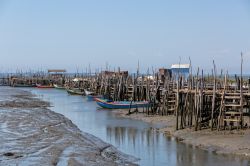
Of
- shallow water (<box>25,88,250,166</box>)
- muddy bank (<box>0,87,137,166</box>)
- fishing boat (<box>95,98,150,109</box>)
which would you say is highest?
A: fishing boat (<box>95,98,150,109</box>)

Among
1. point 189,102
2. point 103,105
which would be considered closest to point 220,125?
point 189,102

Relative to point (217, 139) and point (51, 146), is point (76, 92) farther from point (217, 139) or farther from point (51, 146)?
point (217, 139)

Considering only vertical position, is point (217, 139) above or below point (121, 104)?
below

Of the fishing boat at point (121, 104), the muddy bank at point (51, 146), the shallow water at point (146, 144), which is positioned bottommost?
the shallow water at point (146, 144)

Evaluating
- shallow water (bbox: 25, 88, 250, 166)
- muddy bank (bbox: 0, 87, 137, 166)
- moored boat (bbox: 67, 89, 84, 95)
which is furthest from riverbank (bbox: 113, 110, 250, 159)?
moored boat (bbox: 67, 89, 84, 95)

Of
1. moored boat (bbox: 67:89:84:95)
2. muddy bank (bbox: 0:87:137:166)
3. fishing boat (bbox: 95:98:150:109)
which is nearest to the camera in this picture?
muddy bank (bbox: 0:87:137:166)

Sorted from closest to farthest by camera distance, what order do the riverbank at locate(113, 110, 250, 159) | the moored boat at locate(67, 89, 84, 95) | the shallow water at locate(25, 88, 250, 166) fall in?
the shallow water at locate(25, 88, 250, 166)
the riverbank at locate(113, 110, 250, 159)
the moored boat at locate(67, 89, 84, 95)

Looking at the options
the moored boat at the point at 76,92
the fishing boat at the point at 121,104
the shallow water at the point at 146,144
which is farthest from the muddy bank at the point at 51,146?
the moored boat at the point at 76,92

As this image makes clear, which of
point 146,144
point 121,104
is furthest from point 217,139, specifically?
point 121,104

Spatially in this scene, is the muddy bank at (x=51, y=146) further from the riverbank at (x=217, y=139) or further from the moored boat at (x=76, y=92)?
the moored boat at (x=76, y=92)

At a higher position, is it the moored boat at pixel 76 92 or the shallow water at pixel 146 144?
the moored boat at pixel 76 92

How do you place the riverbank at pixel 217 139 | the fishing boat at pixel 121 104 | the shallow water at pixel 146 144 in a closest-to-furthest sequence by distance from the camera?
the shallow water at pixel 146 144 < the riverbank at pixel 217 139 < the fishing boat at pixel 121 104

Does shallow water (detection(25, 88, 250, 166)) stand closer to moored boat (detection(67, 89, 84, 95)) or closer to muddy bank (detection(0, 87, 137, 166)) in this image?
muddy bank (detection(0, 87, 137, 166))

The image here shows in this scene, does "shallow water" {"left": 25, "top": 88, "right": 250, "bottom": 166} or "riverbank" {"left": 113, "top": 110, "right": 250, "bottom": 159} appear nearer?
"shallow water" {"left": 25, "top": 88, "right": 250, "bottom": 166}
